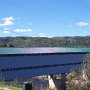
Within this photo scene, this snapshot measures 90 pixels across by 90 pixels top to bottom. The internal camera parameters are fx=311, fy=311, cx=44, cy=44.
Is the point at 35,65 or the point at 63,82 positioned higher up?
the point at 35,65

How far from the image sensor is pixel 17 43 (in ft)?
479

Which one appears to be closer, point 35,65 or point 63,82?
point 35,65

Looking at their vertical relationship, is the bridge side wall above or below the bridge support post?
above

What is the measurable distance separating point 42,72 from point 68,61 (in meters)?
6.55

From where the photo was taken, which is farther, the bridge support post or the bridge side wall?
the bridge support post

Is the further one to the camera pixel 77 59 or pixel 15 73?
pixel 77 59

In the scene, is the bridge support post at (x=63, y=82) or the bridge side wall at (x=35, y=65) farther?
the bridge support post at (x=63, y=82)

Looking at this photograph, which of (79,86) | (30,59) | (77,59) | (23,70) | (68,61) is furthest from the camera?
(77,59)

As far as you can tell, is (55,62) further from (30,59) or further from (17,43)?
(17,43)

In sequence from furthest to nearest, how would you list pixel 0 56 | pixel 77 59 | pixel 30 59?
1. pixel 77 59
2. pixel 30 59
3. pixel 0 56

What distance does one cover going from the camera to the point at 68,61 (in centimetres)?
4141

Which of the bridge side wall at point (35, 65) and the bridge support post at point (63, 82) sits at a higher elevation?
the bridge side wall at point (35, 65)

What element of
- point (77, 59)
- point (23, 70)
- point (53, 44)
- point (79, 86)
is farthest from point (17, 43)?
point (79, 86)

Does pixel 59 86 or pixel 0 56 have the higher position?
pixel 0 56
